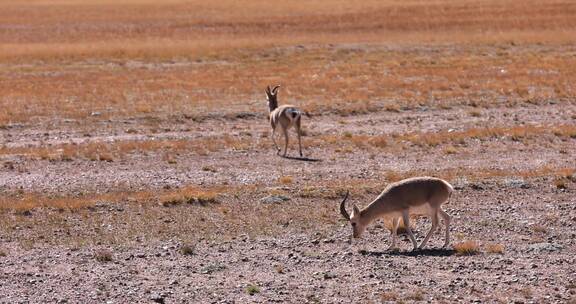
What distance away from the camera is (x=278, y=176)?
23016 mm

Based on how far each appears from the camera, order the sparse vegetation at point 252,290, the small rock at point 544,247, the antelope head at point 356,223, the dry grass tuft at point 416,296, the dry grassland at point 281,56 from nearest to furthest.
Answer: the dry grass tuft at point 416,296
the sparse vegetation at point 252,290
the small rock at point 544,247
the antelope head at point 356,223
the dry grassland at point 281,56

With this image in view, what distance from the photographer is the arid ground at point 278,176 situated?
46.0ft

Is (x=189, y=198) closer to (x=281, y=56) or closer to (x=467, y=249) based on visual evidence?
(x=467, y=249)

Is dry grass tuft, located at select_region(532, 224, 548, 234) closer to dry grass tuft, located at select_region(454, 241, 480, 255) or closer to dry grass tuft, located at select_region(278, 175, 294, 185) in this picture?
dry grass tuft, located at select_region(454, 241, 480, 255)

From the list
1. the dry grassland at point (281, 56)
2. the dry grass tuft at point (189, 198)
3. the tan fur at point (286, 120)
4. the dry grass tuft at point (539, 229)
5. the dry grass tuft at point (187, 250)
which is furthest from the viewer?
the dry grassland at point (281, 56)

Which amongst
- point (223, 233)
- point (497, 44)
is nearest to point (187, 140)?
point (223, 233)

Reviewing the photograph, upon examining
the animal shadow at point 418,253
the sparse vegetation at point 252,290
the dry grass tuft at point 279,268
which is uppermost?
the sparse vegetation at point 252,290

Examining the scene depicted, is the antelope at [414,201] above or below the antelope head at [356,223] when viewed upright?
above

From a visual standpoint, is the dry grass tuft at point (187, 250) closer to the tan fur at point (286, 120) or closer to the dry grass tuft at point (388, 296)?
the dry grass tuft at point (388, 296)

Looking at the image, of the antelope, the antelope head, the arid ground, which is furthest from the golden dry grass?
the antelope

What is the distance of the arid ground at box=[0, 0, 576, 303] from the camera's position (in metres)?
14.0

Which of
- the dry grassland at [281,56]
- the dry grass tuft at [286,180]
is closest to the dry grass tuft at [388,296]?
the dry grass tuft at [286,180]

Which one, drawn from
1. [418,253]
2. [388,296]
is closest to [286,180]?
[418,253]

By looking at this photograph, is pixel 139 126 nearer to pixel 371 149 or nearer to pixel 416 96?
pixel 371 149
